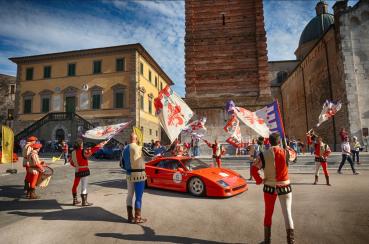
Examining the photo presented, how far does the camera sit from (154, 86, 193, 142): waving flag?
8234 millimetres

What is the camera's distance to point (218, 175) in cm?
782

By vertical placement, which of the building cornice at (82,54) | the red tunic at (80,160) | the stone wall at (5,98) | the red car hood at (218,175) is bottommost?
the red car hood at (218,175)

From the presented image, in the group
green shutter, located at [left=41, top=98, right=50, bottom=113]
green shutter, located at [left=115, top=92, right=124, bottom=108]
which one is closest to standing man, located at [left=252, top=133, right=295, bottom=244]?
green shutter, located at [left=115, top=92, right=124, bottom=108]

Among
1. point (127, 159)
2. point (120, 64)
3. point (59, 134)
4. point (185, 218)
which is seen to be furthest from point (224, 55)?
point (59, 134)

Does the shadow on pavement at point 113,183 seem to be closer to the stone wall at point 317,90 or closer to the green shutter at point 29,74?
the stone wall at point 317,90

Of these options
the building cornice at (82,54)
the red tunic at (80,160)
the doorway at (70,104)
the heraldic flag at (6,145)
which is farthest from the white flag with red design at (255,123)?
the doorway at (70,104)

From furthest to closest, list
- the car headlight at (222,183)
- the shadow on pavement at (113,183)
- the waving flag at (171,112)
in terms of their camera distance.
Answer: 1. the shadow on pavement at (113,183)
2. the waving flag at (171,112)
3. the car headlight at (222,183)

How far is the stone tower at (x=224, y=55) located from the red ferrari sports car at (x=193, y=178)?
1267 centimetres

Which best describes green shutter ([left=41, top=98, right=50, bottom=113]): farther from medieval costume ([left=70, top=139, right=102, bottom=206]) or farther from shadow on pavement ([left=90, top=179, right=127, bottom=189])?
medieval costume ([left=70, top=139, right=102, bottom=206])

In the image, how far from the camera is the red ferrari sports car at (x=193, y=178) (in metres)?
7.42

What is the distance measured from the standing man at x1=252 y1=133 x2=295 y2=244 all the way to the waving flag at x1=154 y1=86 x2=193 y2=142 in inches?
165

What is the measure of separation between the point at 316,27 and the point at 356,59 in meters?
25.0

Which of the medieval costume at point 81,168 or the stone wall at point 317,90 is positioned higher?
the stone wall at point 317,90

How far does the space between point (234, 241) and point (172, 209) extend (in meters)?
2.39
